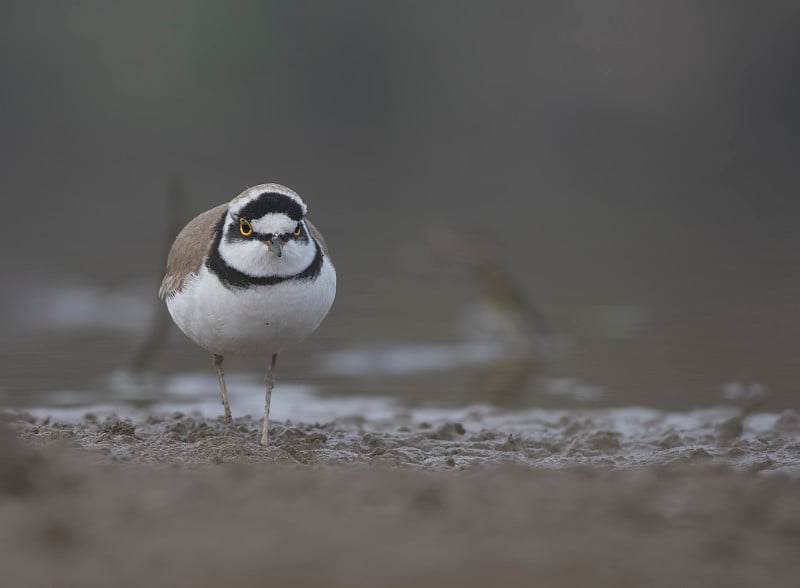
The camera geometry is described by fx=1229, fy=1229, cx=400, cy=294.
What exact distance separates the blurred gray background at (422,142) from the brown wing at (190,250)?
20.2 feet

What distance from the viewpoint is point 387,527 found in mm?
4027

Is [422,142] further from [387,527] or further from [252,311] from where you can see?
[387,527]

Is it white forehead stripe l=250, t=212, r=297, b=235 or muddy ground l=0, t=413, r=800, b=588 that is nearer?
muddy ground l=0, t=413, r=800, b=588

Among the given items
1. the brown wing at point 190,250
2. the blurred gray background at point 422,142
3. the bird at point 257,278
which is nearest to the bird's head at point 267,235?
the bird at point 257,278

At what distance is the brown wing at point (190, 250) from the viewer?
22.0 ft

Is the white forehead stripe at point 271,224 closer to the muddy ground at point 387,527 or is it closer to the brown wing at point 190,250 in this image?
the brown wing at point 190,250

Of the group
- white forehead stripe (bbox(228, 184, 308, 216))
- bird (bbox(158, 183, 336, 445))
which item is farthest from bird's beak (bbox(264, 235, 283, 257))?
white forehead stripe (bbox(228, 184, 308, 216))

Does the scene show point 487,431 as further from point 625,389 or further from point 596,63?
point 596,63

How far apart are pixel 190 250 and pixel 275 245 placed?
84 centimetres

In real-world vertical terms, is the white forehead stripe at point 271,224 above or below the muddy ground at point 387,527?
above

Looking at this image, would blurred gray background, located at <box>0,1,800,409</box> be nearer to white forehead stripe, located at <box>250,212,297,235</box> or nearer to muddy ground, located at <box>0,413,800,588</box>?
white forehead stripe, located at <box>250,212,297,235</box>

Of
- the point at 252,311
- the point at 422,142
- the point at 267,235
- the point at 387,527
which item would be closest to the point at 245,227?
the point at 267,235

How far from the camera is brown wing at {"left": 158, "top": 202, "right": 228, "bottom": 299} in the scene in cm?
669

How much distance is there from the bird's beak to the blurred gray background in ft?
23.1
